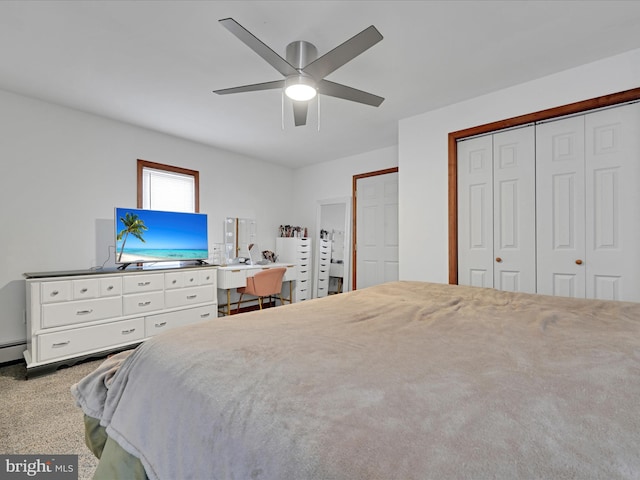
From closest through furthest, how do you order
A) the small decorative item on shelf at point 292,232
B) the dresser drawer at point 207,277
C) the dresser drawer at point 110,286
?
the dresser drawer at point 110,286
the dresser drawer at point 207,277
the small decorative item on shelf at point 292,232

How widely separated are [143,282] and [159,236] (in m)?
0.64

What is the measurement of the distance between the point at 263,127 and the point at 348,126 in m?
1.05

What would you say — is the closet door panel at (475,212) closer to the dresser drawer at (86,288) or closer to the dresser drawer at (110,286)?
the dresser drawer at (110,286)

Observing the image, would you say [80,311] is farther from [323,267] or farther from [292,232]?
[323,267]

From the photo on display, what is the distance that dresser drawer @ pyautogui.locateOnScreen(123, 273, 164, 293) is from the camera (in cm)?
307

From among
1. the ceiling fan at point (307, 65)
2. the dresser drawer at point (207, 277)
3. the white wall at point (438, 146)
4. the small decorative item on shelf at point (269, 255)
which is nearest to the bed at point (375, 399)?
the ceiling fan at point (307, 65)

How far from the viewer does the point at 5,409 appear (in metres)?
2.04

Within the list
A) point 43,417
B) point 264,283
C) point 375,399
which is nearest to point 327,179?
point 264,283

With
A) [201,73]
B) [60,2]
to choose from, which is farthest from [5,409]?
[201,73]

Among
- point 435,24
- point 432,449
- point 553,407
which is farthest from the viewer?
point 435,24

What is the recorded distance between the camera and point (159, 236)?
3.56 m

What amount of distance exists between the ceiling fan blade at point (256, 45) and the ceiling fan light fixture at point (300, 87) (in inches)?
1.7

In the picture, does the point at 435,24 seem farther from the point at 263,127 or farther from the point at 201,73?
the point at 263,127

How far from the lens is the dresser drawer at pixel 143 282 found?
3.07 m
